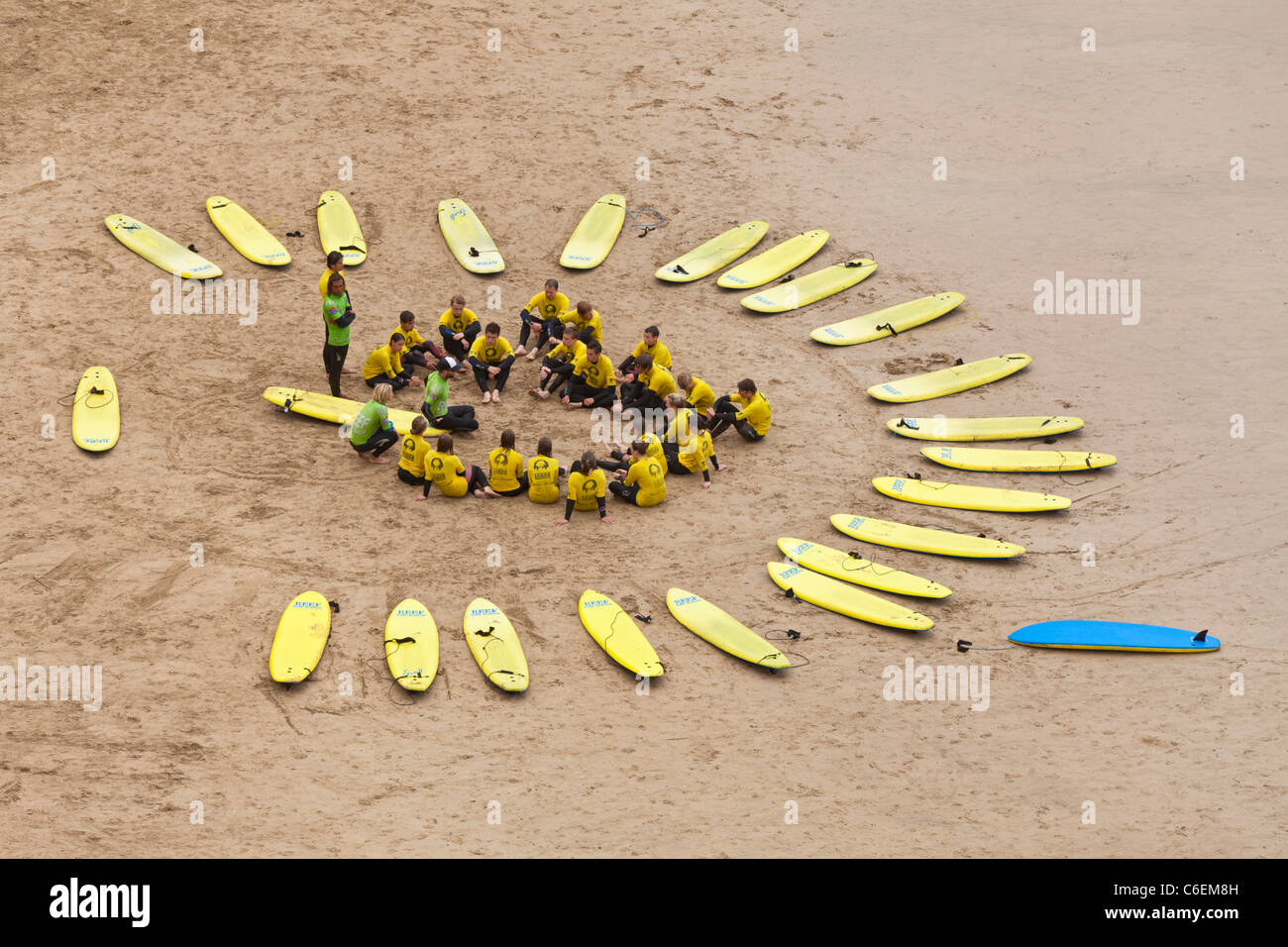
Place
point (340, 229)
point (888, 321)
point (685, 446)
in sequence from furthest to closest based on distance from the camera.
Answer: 1. point (340, 229)
2. point (888, 321)
3. point (685, 446)

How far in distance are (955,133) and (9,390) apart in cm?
1844

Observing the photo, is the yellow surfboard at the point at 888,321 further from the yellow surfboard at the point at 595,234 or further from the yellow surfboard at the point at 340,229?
the yellow surfboard at the point at 340,229

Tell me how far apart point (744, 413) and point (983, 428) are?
3.67 meters

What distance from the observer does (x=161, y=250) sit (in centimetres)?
2009

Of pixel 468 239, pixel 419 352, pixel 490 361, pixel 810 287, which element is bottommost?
pixel 490 361

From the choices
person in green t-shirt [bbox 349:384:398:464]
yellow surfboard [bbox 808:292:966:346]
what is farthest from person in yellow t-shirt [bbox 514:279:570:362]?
yellow surfboard [bbox 808:292:966:346]

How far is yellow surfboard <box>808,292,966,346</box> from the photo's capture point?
20.0 meters

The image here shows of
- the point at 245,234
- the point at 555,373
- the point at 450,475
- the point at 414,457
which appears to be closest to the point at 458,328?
the point at 555,373

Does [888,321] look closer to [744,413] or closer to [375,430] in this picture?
[744,413]

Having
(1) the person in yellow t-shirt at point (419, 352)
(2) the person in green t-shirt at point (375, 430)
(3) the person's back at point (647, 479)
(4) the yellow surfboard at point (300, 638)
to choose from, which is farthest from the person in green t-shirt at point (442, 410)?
(4) the yellow surfboard at point (300, 638)

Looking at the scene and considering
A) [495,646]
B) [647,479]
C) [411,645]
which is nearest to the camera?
[411,645]

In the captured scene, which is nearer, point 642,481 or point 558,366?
point 642,481

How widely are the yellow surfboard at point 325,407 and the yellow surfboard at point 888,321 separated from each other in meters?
6.96

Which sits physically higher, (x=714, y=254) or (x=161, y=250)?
(x=714, y=254)
